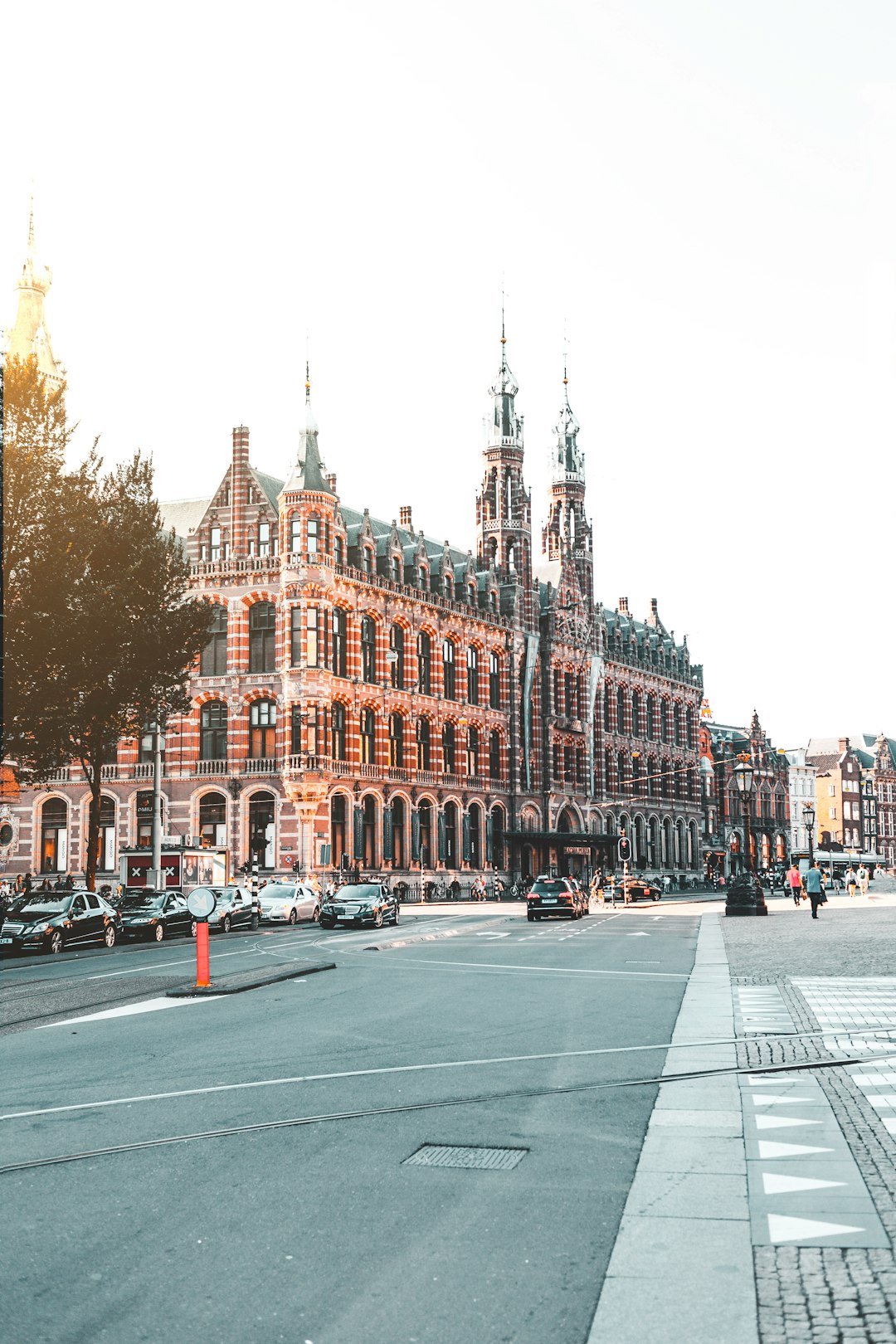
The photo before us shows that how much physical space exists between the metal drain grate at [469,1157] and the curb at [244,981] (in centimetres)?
1042

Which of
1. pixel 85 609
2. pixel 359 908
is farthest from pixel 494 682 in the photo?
pixel 85 609

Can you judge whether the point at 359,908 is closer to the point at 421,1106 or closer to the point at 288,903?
the point at 288,903

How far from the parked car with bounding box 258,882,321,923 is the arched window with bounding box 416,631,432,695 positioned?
82.3 ft

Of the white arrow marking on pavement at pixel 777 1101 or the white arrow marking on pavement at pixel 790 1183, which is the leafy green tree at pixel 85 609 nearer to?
the white arrow marking on pavement at pixel 777 1101

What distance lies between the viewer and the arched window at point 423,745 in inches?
2724

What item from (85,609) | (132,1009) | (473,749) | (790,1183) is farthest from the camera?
(473,749)

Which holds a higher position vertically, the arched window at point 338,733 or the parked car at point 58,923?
the arched window at point 338,733

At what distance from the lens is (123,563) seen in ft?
109

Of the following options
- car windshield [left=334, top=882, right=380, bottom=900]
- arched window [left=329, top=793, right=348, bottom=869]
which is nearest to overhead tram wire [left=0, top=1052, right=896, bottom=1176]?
car windshield [left=334, top=882, right=380, bottom=900]

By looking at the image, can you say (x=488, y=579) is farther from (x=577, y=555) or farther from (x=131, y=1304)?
(x=131, y=1304)

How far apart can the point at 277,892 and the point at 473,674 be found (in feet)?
108

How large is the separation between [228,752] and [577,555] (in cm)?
3883

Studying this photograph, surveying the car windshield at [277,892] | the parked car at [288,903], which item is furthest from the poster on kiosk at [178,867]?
the parked car at [288,903]

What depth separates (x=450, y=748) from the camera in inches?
2840
